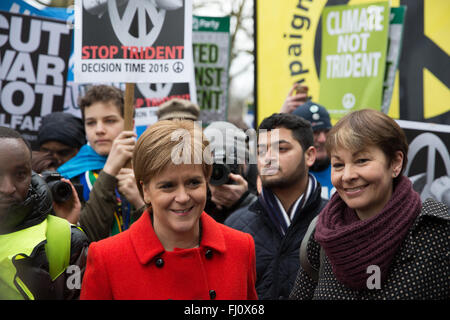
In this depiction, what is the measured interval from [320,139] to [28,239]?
268cm

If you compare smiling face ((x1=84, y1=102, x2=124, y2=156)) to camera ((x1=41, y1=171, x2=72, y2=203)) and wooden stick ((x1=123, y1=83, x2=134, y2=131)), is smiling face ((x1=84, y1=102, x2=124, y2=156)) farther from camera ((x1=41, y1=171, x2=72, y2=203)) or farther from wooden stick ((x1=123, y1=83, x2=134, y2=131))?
camera ((x1=41, y1=171, x2=72, y2=203))

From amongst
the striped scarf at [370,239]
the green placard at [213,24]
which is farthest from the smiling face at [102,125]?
the green placard at [213,24]

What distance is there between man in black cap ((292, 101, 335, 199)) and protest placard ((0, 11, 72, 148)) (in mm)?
2200

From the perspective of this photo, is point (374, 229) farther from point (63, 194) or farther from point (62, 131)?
point (62, 131)

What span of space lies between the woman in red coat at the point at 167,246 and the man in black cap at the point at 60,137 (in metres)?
2.22

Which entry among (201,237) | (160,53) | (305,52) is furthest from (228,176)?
(305,52)

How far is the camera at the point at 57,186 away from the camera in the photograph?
2.68m

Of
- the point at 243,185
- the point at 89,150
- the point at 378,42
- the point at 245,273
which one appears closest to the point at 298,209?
the point at 243,185

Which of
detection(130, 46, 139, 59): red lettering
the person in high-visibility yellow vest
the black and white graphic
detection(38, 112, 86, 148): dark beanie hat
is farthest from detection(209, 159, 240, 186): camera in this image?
the black and white graphic

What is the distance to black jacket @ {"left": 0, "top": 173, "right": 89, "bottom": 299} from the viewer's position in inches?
79.4

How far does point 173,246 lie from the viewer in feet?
7.11

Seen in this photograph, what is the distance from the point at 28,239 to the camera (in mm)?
2059

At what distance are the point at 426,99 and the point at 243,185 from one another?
6.54 ft

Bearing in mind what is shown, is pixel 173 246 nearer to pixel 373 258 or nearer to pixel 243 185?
pixel 373 258
